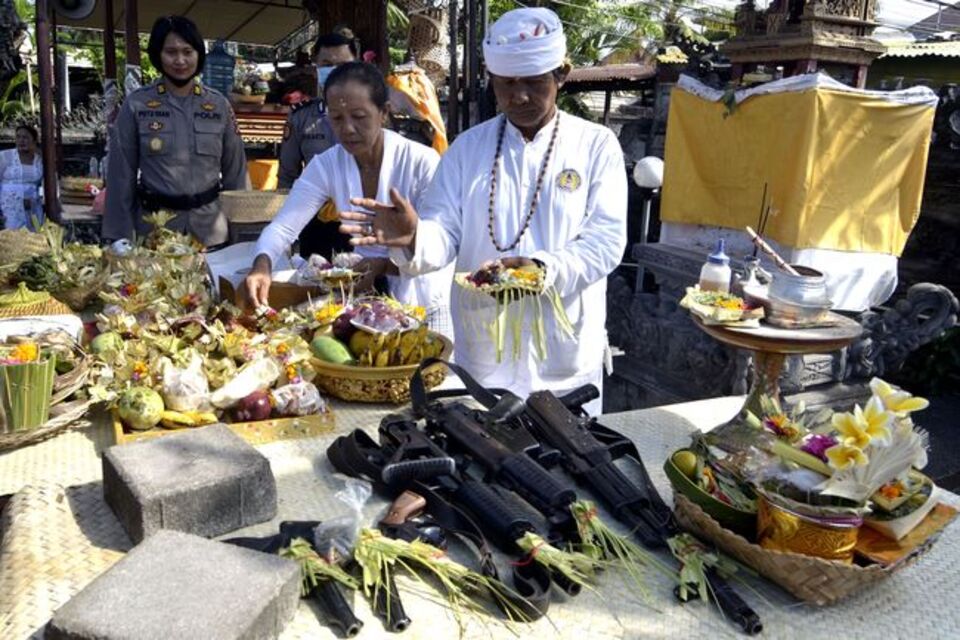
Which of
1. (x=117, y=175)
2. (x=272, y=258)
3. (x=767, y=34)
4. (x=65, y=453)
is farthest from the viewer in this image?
(x=767, y=34)

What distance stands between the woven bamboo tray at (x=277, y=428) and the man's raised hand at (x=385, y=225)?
52cm

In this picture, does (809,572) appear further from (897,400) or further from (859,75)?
(859,75)

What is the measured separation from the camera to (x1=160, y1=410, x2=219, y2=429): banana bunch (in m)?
1.91

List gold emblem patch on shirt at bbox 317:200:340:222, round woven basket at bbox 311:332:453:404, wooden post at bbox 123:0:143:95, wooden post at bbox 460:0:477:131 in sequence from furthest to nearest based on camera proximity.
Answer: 1. wooden post at bbox 123:0:143:95
2. wooden post at bbox 460:0:477:131
3. gold emblem patch on shirt at bbox 317:200:340:222
4. round woven basket at bbox 311:332:453:404

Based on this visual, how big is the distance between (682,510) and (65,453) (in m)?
Answer: 1.39

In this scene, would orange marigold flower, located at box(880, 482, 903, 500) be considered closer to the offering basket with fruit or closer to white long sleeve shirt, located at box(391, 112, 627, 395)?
white long sleeve shirt, located at box(391, 112, 627, 395)

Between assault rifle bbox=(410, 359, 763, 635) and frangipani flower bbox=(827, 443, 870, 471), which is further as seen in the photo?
assault rifle bbox=(410, 359, 763, 635)

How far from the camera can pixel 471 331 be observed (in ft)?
8.21

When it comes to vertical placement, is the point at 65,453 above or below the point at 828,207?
below

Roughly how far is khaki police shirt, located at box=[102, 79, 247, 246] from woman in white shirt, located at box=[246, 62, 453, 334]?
124 centimetres

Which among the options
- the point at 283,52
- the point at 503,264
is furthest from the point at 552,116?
the point at 283,52

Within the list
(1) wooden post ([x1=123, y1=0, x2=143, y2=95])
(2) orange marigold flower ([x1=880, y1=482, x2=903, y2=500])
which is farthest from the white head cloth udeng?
(1) wooden post ([x1=123, y1=0, x2=143, y2=95])

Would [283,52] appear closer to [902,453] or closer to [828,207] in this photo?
[828,207]

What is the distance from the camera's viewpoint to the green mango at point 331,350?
214cm
